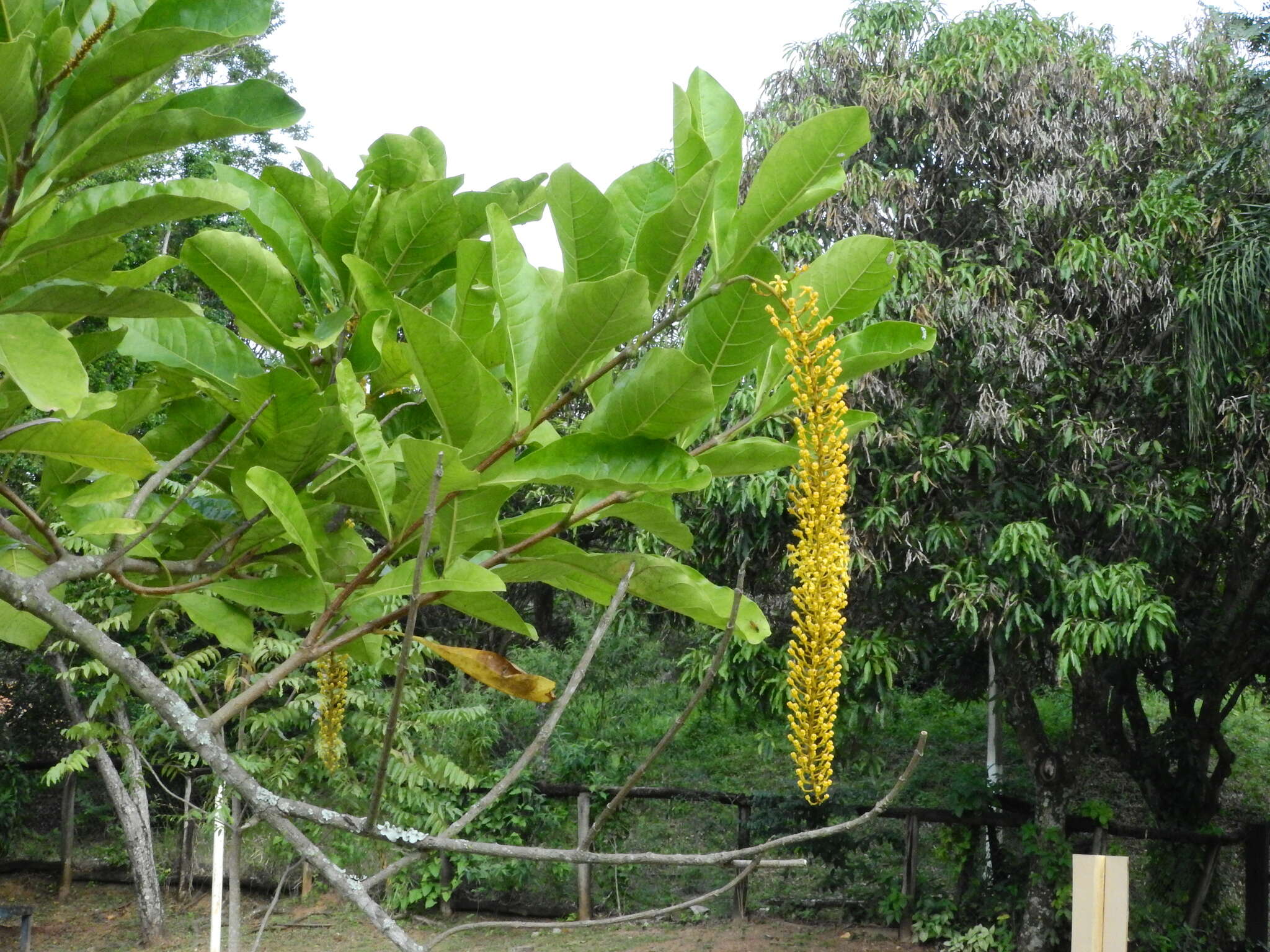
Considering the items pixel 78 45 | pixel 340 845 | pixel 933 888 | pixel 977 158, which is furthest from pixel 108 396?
pixel 933 888

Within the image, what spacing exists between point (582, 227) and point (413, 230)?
257 millimetres

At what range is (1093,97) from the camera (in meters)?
7.30

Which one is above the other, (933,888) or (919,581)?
(919,581)

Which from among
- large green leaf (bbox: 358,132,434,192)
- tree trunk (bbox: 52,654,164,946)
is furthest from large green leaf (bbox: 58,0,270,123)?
tree trunk (bbox: 52,654,164,946)

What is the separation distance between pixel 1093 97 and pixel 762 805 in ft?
20.1

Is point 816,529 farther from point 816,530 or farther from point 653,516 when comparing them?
point 653,516

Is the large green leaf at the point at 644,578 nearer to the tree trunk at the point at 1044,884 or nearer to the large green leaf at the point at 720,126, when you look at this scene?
the large green leaf at the point at 720,126

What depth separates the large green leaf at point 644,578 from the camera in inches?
41.8

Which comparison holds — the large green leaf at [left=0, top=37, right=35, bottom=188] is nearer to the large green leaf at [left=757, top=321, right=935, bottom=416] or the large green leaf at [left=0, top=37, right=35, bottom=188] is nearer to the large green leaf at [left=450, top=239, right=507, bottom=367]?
the large green leaf at [left=450, top=239, right=507, bottom=367]

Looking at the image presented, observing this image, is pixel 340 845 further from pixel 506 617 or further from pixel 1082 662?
pixel 506 617

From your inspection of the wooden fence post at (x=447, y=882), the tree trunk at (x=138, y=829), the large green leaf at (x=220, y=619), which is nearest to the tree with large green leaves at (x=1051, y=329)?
the wooden fence post at (x=447, y=882)

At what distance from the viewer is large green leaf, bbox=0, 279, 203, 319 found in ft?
3.24

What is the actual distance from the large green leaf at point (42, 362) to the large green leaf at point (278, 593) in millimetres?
313

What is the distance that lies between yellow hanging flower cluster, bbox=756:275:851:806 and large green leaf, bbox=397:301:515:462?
25 centimetres
